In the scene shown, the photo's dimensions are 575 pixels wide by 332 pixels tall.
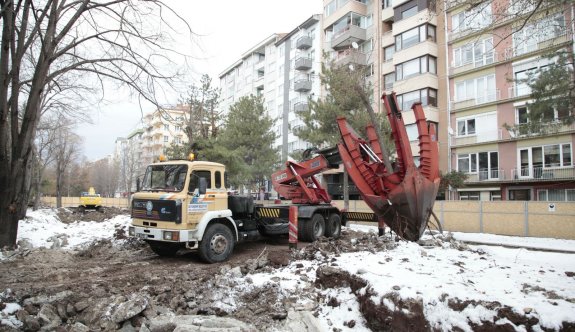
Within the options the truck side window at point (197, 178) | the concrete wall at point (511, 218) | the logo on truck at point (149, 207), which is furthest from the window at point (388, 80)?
the logo on truck at point (149, 207)

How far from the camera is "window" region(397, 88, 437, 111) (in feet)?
104

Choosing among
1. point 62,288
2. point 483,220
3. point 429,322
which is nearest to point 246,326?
point 429,322

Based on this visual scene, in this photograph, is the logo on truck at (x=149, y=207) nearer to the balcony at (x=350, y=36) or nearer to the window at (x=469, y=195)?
the window at (x=469, y=195)

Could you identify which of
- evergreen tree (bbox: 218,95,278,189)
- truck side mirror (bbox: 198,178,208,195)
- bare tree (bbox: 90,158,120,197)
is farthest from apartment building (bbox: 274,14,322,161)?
bare tree (bbox: 90,158,120,197)

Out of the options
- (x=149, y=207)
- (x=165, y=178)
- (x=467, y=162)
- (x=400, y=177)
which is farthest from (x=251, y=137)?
(x=400, y=177)

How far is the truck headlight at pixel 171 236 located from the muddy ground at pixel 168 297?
68 cm

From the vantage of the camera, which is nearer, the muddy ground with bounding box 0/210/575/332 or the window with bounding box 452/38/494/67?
the muddy ground with bounding box 0/210/575/332

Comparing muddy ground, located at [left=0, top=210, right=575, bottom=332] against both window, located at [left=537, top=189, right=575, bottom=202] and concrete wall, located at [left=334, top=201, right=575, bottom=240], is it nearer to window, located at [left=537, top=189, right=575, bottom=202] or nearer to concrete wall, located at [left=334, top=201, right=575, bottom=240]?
concrete wall, located at [left=334, top=201, right=575, bottom=240]

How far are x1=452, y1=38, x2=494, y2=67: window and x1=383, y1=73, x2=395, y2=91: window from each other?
17.0 feet

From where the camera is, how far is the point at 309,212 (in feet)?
42.9

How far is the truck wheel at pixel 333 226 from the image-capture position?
14.1m

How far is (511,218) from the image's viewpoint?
18344 millimetres

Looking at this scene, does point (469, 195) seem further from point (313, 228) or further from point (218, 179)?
point (218, 179)

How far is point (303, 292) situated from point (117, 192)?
82134 millimetres
